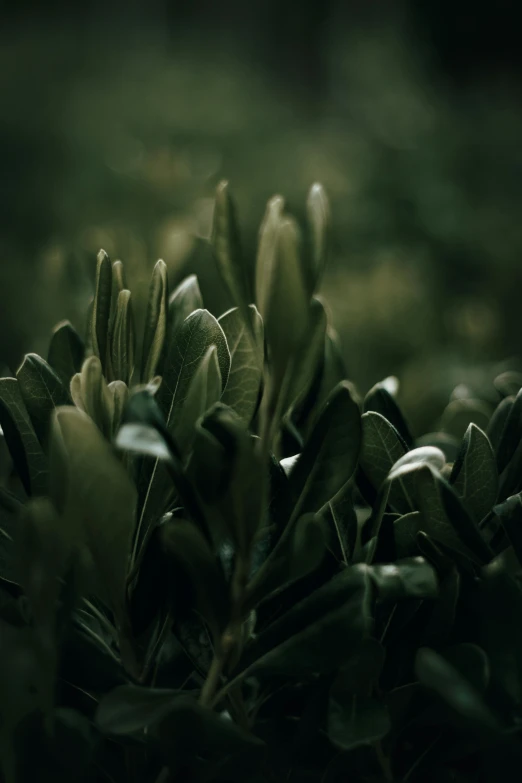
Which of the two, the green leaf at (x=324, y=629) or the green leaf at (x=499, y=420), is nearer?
the green leaf at (x=324, y=629)

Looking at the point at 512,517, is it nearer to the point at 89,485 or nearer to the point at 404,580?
the point at 404,580

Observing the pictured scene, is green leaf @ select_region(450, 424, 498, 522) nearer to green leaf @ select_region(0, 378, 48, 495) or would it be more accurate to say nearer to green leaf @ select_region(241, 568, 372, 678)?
green leaf @ select_region(241, 568, 372, 678)

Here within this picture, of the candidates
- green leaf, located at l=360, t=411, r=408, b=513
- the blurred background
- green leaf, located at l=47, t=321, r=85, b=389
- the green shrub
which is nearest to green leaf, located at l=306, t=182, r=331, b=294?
the green shrub

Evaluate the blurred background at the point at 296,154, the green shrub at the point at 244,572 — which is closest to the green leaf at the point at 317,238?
the green shrub at the point at 244,572

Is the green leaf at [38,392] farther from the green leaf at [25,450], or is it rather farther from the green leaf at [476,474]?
the green leaf at [476,474]

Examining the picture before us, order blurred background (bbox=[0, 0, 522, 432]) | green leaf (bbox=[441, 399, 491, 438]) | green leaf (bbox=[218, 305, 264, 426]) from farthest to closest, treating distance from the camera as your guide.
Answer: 1. blurred background (bbox=[0, 0, 522, 432])
2. green leaf (bbox=[441, 399, 491, 438])
3. green leaf (bbox=[218, 305, 264, 426])

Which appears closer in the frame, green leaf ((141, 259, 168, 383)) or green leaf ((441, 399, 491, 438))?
green leaf ((141, 259, 168, 383))

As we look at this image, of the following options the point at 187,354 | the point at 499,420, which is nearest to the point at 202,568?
the point at 187,354
